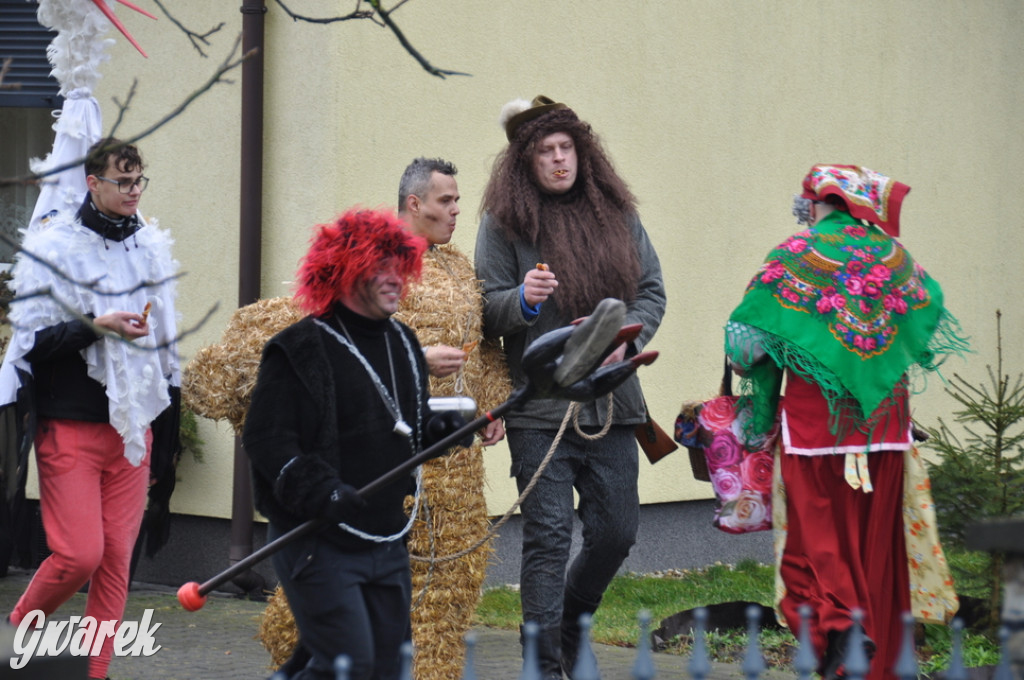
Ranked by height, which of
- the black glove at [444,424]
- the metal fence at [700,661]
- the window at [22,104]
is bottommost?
the metal fence at [700,661]

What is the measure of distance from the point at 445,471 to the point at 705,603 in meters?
3.17

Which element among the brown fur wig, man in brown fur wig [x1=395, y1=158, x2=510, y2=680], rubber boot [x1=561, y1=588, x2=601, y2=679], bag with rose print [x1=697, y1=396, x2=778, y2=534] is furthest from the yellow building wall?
bag with rose print [x1=697, y1=396, x2=778, y2=534]

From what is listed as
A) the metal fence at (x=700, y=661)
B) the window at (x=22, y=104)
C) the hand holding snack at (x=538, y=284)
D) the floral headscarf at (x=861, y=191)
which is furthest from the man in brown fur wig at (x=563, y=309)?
the window at (x=22, y=104)

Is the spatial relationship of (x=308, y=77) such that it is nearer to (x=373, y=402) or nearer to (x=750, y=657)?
(x=373, y=402)

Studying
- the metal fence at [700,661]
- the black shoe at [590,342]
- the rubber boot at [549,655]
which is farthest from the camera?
the rubber boot at [549,655]

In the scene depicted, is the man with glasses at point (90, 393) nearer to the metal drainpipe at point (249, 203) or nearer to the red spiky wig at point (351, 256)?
the red spiky wig at point (351, 256)

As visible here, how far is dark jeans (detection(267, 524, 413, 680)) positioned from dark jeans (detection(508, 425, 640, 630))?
1.29 m

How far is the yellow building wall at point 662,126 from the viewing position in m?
7.70

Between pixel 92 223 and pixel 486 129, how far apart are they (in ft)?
10.8

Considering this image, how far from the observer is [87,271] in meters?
5.24

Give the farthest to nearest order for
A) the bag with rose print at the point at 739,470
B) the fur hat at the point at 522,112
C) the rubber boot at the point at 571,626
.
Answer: the fur hat at the point at 522,112 < the rubber boot at the point at 571,626 < the bag with rose print at the point at 739,470

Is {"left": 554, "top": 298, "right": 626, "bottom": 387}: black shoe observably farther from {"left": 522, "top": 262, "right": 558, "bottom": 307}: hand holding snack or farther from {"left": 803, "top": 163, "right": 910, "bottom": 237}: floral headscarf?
{"left": 803, "top": 163, "right": 910, "bottom": 237}: floral headscarf

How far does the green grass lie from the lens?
641 centimetres

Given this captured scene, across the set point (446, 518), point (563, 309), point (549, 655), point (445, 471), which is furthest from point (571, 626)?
point (563, 309)
